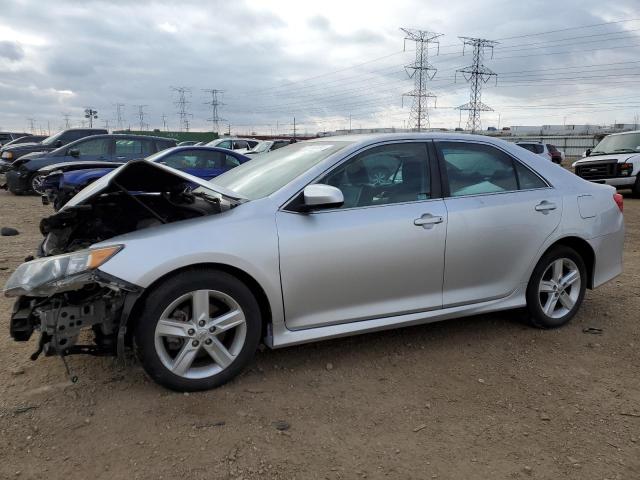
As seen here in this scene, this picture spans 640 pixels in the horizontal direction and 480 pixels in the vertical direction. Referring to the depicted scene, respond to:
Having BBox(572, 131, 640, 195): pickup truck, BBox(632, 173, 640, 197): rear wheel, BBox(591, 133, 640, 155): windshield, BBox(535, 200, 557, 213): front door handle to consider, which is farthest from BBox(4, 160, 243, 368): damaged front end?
BBox(591, 133, 640, 155): windshield

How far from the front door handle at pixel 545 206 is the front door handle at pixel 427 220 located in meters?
0.96

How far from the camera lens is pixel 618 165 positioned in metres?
14.4

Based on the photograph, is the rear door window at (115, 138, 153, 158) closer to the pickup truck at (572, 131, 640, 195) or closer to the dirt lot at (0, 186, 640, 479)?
the dirt lot at (0, 186, 640, 479)

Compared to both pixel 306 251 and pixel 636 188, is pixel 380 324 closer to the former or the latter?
pixel 306 251

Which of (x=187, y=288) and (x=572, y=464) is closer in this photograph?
(x=572, y=464)

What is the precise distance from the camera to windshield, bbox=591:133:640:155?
1491 centimetres

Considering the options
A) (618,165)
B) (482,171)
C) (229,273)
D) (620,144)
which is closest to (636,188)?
(618,165)

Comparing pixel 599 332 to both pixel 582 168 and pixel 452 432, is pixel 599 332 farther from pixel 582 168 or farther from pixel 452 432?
pixel 582 168

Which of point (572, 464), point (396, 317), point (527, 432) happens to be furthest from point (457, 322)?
point (572, 464)

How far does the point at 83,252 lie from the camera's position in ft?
9.84

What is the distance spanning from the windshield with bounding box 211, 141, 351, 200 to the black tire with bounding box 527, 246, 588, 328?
1.84 m

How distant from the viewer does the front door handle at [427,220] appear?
3.65 meters

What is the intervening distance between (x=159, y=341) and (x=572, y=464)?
88.8 inches

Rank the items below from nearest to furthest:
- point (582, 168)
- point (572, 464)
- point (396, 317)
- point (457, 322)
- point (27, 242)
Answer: point (572, 464) < point (396, 317) < point (457, 322) < point (27, 242) < point (582, 168)
